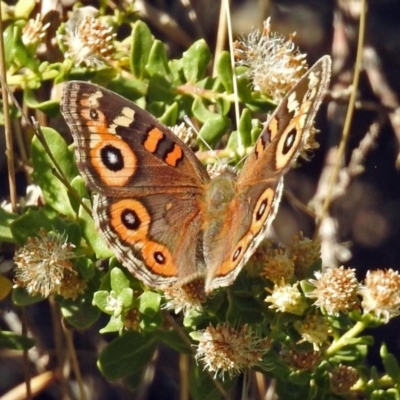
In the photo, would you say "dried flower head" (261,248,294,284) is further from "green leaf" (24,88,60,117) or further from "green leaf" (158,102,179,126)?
"green leaf" (24,88,60,117)

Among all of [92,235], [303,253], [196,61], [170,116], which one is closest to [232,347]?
[303,253]

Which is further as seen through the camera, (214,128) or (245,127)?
(214,128)

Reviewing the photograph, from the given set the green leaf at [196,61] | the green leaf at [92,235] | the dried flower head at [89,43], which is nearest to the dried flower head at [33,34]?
the dried flower head at [89,43]

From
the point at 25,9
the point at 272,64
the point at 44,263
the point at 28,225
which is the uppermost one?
the point at 25,9

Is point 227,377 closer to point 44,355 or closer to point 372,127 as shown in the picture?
point 44,355

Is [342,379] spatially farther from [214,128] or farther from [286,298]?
[214,128]

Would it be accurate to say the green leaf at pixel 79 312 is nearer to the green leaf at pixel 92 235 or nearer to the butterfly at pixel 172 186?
the green leaf at pixel 92 235

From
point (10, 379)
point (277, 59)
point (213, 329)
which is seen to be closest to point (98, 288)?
point (213, 329)
